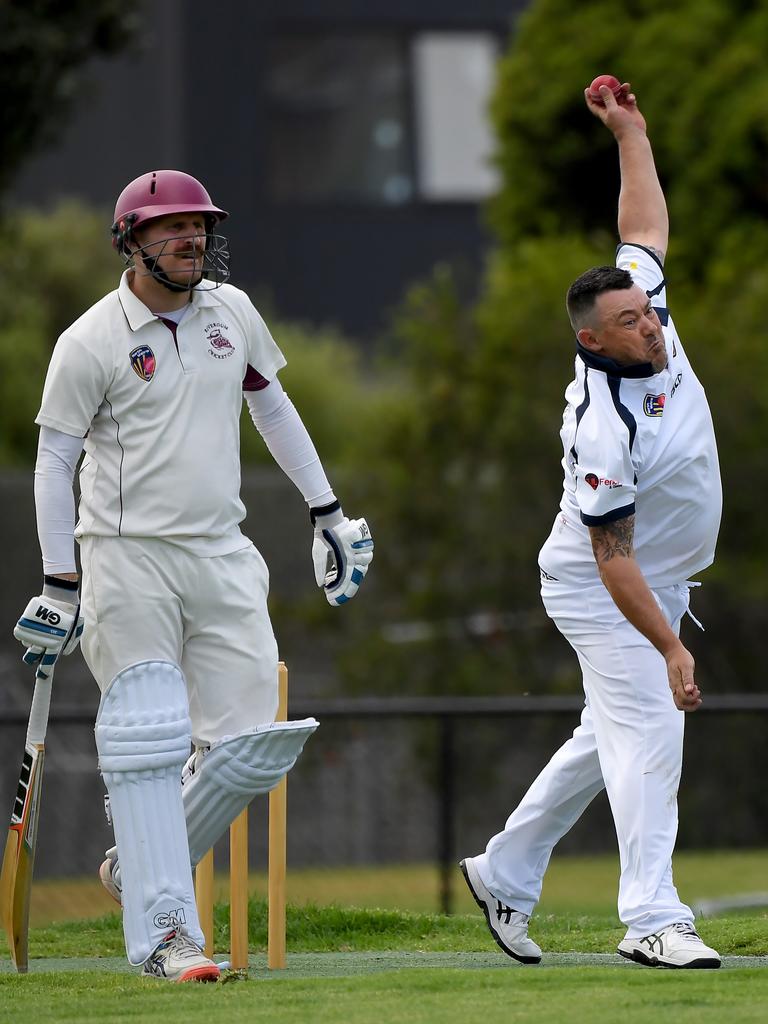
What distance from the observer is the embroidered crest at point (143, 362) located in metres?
4.75

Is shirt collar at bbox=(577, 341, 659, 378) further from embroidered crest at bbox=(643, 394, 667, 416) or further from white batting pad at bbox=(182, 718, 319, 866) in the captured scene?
white batting pad at bbox=(182, 718, 319, 866)

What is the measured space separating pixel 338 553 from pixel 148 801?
97cm

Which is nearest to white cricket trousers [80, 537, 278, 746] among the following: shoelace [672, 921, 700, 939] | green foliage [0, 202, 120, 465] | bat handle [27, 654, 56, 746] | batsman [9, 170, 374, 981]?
batsman [9, 170, 374, 981]

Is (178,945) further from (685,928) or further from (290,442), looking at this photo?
(290,442)

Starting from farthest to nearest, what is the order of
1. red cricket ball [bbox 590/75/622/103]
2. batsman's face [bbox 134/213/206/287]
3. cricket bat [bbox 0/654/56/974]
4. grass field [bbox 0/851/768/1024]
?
red cricket ball [bbox 590/75/622/103]
cricket bat [bbox 0/654/56/974]
batsman's face [bbox 134/213/206/287]
grass field [bbox 0/851/768/1024]

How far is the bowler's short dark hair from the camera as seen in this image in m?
4.79

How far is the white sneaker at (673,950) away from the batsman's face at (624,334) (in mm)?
1387

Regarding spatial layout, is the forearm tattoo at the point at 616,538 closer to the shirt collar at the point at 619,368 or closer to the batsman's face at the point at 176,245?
the shirt collar at the point at 619,368

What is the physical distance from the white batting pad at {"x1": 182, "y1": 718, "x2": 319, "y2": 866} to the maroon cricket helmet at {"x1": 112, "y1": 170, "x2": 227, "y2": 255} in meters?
1.30

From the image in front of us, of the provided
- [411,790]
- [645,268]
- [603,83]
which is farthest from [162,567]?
[411,790]

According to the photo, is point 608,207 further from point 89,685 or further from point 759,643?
point 89,685

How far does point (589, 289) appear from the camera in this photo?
15.7 feet

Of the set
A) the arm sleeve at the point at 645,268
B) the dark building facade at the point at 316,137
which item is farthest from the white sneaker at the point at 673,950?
the dark building facade at the point at 316,137

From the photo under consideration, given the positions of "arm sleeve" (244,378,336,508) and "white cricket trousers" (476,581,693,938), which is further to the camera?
"arm sleeve" (244,378,336,508)
